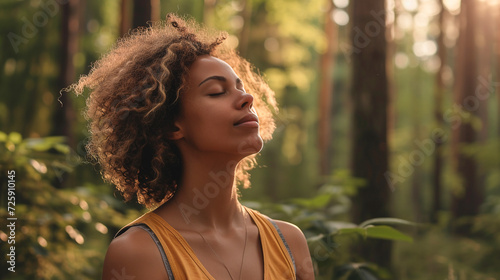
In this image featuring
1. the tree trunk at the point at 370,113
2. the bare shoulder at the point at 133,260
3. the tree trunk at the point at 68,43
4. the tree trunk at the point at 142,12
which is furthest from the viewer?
the tree trunk at the point at 68,43

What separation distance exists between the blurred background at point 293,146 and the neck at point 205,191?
2.60 ft

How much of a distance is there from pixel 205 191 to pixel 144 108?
1.56 ft

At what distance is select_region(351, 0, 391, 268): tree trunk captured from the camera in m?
4.93

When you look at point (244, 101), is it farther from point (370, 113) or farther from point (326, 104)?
point (326, 104)

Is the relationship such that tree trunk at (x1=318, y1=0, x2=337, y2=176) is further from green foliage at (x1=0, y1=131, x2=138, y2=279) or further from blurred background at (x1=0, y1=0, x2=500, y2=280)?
green foliage at (x1=0, y1=131, x2=138, y2=279)

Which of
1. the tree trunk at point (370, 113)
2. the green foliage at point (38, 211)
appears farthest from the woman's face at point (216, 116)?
the tree trunk at point (370, 113)

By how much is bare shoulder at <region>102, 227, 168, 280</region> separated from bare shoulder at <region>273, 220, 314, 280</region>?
2.30 feet

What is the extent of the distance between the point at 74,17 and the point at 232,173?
848 cm

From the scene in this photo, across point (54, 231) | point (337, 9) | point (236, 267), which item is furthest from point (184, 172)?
point (337, 9)

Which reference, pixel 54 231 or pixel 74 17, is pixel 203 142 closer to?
pixel 54 231

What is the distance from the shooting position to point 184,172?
7.68ft

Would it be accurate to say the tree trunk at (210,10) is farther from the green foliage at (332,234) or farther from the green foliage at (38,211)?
the green foliage at (332,234)

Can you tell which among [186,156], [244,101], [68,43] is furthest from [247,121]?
[68,43]

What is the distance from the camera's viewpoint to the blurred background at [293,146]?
3496 mm
